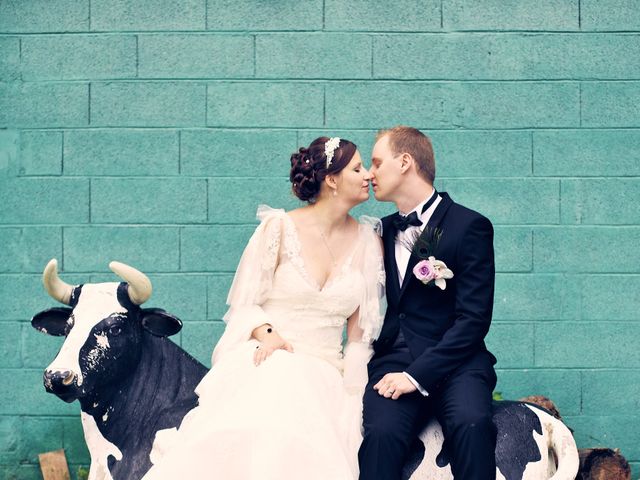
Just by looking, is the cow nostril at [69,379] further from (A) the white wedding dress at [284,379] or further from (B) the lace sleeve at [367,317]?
(B) the lace sleeve at [367,317]

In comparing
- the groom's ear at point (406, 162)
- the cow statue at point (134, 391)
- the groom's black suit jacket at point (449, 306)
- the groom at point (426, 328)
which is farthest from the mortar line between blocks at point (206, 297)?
the groom's ear at point (406, 162)

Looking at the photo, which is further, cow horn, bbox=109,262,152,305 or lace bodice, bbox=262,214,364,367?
lace bodice, bbox=262,214,364,367

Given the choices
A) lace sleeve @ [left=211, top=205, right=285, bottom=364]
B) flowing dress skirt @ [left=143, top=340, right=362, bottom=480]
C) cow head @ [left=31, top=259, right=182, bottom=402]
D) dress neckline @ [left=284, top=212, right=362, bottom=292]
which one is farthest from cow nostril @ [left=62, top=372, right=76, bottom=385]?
dress neckline @ [left=284, top=212, right=362, bottom=292]

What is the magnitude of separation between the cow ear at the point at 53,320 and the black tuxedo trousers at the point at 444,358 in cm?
124

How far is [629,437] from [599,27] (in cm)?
212

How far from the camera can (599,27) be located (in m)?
A: 5.30

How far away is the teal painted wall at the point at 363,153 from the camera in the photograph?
5277 mm

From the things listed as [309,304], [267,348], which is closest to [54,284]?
[267,348]

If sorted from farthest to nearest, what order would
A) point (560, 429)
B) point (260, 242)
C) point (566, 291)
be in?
point (566, 291), point (260, 242), point (560, 429)

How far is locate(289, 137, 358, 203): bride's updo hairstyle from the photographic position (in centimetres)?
407

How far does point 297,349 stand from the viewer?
3949 millimetres

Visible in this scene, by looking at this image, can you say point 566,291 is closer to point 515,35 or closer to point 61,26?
point 515,35

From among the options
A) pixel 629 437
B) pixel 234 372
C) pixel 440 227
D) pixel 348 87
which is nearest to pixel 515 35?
pixel 348 87

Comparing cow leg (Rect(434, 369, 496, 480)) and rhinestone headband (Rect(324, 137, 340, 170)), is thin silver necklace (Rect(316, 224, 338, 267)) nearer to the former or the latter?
rhinestone headband (Rect(324, 137, 340, 170))
